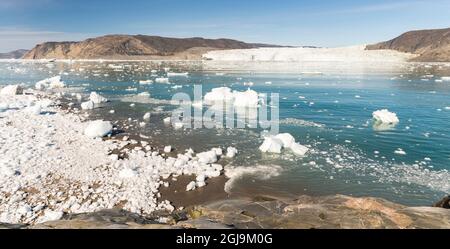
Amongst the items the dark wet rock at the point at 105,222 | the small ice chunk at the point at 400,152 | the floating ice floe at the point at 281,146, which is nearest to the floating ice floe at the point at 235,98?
the floating ice floe at the point at 281,146

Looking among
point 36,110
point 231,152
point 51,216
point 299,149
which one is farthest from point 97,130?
point 299,149

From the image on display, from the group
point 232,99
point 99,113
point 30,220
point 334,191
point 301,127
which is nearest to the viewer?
point 30,220

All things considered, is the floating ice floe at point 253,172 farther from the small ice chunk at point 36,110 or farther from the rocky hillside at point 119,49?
the rocky hillside at point 119,49

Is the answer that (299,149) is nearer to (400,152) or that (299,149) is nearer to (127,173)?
(400,152)

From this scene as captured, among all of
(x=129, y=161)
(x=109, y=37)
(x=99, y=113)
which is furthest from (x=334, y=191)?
(x=109, y=37)

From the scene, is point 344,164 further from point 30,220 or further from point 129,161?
point 30,220

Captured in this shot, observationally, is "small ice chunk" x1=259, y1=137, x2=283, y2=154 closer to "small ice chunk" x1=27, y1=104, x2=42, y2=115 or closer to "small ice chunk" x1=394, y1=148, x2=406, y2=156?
"small ice chunk" x1=394, y1=148, x2=406, y2=156
